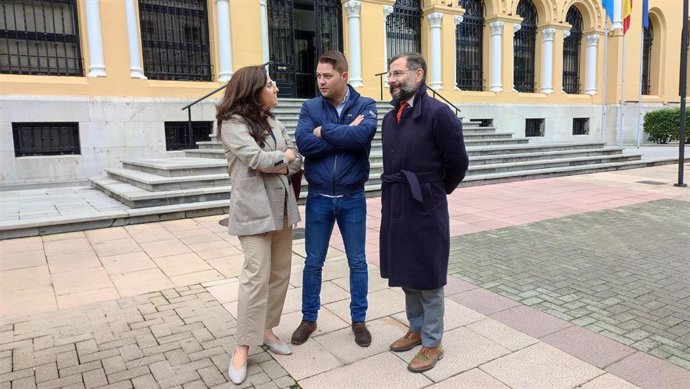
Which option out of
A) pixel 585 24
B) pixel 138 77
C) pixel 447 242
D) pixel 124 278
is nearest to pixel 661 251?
pixel 447 242

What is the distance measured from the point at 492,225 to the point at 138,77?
906 centimetres

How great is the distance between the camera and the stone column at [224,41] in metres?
13.2

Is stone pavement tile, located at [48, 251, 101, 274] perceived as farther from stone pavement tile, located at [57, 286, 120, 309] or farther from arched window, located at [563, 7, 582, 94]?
arched window, located at [563, 7, 582, 94]

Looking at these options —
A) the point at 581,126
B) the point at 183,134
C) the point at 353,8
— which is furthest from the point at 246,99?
the point at 581,126

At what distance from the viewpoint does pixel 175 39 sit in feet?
43.1

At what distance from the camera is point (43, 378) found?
3102 mm

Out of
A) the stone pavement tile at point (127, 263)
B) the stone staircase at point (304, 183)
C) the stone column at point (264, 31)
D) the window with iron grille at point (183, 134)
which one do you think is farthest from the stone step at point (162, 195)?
the stone column at point (264, 31)

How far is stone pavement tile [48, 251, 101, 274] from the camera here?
537 centimetres

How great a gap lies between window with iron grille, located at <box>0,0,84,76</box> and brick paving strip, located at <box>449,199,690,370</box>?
1011cm

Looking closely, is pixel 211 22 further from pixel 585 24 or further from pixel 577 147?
pixel 585 24

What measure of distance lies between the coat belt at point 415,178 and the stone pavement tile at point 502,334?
1255mm

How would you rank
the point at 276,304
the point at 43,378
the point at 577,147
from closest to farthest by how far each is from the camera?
the point at 43,378 → the point at 276,304 → the point at 577,147

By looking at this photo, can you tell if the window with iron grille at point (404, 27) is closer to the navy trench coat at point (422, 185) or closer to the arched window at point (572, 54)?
the arched window at point (572, 54)

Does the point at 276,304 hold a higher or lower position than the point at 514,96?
lower
